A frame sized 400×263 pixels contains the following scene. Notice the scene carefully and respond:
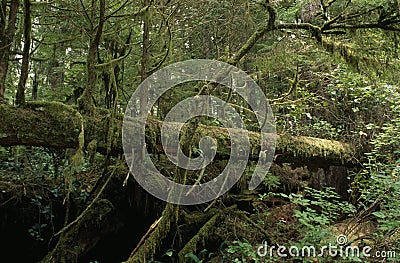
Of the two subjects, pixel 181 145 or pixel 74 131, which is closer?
pixel 74 131

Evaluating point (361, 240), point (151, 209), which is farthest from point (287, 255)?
point (151, 209)

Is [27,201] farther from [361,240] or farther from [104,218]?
[361,240]

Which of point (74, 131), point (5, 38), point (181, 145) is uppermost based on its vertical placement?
point (5, 38)

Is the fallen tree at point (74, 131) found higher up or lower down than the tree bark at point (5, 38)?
lower down

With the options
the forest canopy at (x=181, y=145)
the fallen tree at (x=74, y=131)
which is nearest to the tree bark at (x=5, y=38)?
the forest canopy at (x=181, y=145)

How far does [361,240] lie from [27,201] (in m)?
5.34

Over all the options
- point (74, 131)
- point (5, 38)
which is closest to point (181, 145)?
point (74, 131)

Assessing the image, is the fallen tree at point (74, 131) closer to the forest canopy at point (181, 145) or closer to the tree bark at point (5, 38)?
the forest canopy at point (181, 145)

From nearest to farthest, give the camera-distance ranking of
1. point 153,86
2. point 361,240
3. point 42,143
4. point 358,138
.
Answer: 1. point 42,143
2. point 361,240
3. point 153,86
4. point 358,138

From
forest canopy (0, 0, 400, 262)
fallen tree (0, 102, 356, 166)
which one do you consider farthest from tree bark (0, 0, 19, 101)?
fallen tree (0, 102, 356, 166)

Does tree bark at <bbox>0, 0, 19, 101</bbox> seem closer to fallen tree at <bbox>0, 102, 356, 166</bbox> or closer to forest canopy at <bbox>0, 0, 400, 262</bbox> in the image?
forest canopy at <bbox>0, 0, 400, 262</bbox>

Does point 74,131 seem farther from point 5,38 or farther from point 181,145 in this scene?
point 5,38

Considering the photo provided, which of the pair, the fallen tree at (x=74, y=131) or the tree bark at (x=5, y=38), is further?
the tree bark at (x=5, y=38)

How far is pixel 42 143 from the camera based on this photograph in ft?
13.6
